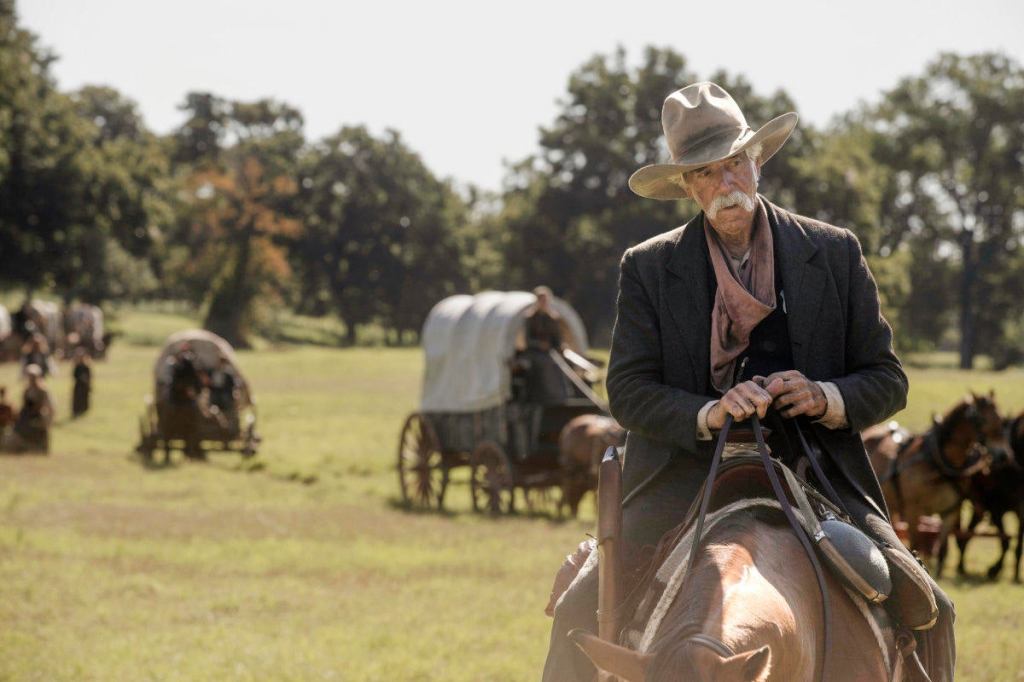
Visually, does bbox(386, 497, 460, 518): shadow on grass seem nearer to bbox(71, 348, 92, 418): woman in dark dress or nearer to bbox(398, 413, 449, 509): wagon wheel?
bbox(398, 413, 449, 509): wagon wheel

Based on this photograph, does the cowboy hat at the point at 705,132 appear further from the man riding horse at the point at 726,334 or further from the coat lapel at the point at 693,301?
the coat lapel at the point at 693,301

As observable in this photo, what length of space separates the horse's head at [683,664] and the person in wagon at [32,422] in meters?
24.2

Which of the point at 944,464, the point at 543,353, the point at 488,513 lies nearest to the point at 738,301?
the point at 944,464

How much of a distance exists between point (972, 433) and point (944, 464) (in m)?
0.40

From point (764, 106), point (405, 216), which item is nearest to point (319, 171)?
point (405, 216)

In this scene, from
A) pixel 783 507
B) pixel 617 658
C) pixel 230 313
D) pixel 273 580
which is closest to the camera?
pixel 617 658

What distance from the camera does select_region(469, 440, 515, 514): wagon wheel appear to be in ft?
63.3

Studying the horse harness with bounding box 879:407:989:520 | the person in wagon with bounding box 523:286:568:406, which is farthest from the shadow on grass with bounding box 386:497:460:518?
the horse harness with bounding box 879:407:989:520

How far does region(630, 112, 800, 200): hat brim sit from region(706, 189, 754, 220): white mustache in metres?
0.11

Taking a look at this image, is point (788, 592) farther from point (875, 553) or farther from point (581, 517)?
point (581, 517)

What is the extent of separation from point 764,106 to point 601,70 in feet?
26.5

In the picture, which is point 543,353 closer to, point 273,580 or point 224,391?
point 273,580

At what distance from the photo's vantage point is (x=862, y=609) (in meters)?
3.48

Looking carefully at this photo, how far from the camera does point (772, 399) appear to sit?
145 inches
